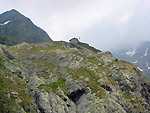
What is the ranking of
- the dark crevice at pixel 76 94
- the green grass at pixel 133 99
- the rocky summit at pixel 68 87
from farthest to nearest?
the green grass at pixel 133 99 → the dark crevice at pixel 76 94 → the rocky summit at pixel 68 87

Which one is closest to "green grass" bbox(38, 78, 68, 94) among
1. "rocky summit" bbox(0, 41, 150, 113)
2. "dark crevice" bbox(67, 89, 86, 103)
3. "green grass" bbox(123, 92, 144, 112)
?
"rocky summit" bbox(0, 41, 150, 113)

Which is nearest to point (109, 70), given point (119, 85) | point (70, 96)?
point (119, 85)

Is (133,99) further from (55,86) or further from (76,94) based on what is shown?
(55,86)

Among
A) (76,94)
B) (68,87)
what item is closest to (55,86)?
(68,87)

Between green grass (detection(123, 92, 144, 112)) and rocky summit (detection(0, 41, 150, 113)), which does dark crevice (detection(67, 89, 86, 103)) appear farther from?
green grass (detection(123, 92, 144, 112))

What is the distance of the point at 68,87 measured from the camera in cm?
4369

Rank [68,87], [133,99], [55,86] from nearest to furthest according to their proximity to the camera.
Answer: [55,86], [68,87], [133,99]

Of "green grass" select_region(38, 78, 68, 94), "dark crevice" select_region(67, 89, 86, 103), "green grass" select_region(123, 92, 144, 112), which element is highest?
"green grass" select_region(38, 78, 68, 94)

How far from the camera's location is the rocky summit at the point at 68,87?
28.8 metres

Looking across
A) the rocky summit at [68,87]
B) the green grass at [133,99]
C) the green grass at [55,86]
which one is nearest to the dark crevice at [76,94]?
the rocky summit at [68,87]

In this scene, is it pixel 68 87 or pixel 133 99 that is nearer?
pixel 68 87

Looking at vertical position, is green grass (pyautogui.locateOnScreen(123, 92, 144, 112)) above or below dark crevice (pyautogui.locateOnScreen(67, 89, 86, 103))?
below

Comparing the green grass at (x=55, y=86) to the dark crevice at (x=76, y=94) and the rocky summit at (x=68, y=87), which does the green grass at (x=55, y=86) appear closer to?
the rocky summit at (x=68, y=87)

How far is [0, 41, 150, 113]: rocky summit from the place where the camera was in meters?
28.8
